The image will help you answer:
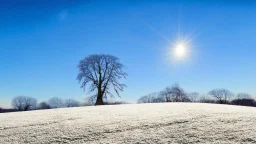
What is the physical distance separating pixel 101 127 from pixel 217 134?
2.35 metres

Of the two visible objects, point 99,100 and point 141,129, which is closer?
point 141,129

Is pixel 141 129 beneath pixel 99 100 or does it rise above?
beneath

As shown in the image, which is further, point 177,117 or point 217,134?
point 177,117

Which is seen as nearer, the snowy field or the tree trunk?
the snowy field

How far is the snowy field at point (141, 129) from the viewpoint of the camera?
4.31m

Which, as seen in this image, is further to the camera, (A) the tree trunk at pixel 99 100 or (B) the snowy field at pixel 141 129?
(A) the tree trunk at pixel 99 100

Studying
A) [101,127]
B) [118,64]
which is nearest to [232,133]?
[101,127]

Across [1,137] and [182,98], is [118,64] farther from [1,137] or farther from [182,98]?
[182,98]

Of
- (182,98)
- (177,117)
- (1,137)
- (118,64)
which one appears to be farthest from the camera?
(182,98)

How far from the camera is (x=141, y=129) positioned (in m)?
4.78

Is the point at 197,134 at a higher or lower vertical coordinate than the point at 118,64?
lower

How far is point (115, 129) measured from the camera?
4879 millimetres

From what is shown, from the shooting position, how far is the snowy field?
14.1 feet

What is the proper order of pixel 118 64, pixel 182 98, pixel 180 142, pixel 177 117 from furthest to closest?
1. pixel 182 98
2. pixel 118 64
3. pixel 177 117
4. pixel 180 142
